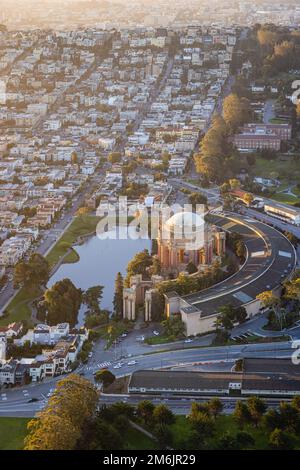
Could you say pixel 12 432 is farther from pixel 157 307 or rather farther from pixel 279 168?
pixel 279 168

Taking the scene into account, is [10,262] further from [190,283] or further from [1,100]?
[1,100]

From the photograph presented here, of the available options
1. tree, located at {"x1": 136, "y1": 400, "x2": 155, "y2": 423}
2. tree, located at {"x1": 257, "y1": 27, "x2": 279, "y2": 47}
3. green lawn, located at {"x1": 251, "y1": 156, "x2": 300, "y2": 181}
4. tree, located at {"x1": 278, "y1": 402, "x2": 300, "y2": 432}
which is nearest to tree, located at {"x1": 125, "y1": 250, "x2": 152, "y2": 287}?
tree, located at {"x1": 136, "y1": 400, "x2": 155, "y2": 423}

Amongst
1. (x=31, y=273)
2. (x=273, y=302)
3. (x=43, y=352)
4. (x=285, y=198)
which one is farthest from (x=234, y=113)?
(x=43, y=352)

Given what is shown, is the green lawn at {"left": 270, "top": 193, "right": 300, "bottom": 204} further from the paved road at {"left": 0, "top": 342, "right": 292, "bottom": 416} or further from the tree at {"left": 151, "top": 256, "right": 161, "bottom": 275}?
the paved road at {"left": 0, "top": 342, "right": 292, "bottom": 416}

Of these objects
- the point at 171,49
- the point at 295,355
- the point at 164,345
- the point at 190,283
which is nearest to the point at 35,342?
the point at 164,345

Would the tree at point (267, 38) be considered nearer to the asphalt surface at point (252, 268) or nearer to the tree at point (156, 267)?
the asphalt surface at point (252, 268)
